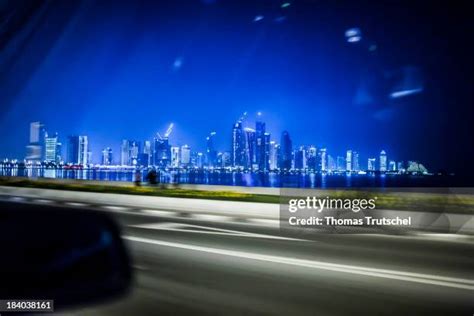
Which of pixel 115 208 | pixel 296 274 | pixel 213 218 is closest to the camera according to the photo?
pixel 296 274

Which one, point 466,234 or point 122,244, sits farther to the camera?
point 466,234

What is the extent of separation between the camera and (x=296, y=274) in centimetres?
721

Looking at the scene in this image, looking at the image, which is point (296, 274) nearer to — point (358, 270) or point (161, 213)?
point (358, 270)

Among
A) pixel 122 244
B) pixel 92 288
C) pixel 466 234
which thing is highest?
pixel 122 244

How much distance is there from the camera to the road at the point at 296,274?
538 cm

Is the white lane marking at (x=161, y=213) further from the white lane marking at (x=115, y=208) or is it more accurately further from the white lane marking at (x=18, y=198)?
the white lane marking at (x=18, y=198)

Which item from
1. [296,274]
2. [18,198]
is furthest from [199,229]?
[18,198]

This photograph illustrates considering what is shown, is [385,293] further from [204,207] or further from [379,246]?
[204,207]

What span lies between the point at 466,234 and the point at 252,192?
14013 millimetres

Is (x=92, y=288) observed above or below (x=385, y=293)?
above

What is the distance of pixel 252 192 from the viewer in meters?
25.7

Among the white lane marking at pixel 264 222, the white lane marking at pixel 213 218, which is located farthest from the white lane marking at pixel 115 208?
the white lane marking at pixel 264 222

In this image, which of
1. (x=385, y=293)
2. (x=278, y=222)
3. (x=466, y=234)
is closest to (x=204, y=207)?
(x=278, y=222)

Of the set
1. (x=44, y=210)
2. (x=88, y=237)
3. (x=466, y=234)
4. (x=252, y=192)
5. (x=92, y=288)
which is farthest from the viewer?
(x=252, y=192)
